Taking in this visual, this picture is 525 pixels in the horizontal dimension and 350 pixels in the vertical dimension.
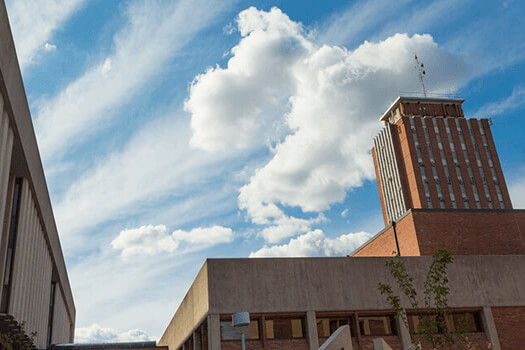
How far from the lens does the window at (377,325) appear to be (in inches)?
1010

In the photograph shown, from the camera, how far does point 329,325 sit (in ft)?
83.5

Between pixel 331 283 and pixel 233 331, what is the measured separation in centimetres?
539

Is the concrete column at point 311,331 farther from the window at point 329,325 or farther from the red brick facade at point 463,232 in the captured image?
the red brick facade at point 463,232

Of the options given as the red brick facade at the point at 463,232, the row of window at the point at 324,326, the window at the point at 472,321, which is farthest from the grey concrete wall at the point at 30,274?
the red brick facade at the point at 463,232

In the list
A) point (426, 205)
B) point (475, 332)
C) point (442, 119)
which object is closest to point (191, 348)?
point (475, 332)

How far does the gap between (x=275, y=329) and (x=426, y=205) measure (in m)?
55.3

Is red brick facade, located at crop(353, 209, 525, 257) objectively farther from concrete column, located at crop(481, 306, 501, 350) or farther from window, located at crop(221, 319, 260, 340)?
window, located at crop(221, 319, 260, 340)

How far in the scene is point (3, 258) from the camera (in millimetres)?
21312

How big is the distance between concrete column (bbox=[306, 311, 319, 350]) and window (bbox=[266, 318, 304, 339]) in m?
0.46

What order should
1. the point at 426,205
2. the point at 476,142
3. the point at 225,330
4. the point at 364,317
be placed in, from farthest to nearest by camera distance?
the point at 476,142 → the point at 426,205 → the point at 364,317 → the point at 225,330

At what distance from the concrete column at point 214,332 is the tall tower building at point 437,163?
186ft

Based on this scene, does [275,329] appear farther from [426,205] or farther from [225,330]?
[426,205]

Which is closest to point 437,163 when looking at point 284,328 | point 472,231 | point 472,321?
point 472,231

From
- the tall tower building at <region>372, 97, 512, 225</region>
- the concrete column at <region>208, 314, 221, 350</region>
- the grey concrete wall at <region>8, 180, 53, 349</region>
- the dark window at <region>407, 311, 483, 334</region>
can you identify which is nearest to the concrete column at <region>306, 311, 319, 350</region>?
the concrete column at <region>208, 314, 221, 350</region>
